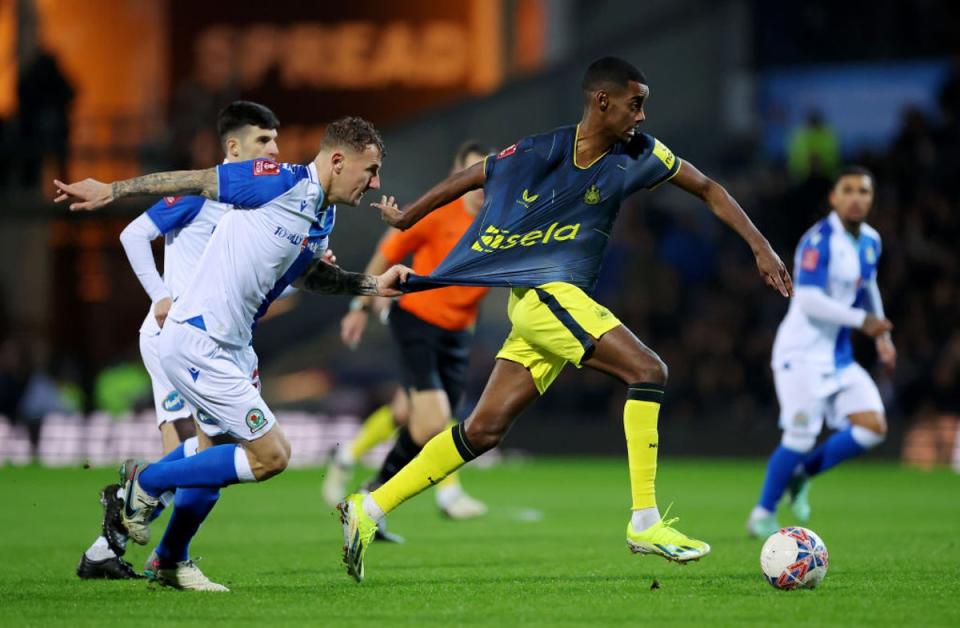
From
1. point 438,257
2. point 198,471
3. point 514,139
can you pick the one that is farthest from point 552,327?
point 514,139

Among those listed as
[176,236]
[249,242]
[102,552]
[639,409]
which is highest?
[249,242]

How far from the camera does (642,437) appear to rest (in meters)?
7.82

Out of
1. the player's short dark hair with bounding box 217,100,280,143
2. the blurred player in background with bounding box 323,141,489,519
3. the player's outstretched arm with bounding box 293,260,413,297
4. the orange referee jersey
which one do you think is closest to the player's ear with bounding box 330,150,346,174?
the player's outstretched arm with bounding box 293,260,413,297

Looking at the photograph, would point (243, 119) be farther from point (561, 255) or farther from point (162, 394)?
point (561, 255)

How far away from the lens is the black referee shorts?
11258 millimetres

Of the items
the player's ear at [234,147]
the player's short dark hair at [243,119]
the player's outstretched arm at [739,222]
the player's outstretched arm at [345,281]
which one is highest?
the player's short dark hair at [243,119]

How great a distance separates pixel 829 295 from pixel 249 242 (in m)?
4.85

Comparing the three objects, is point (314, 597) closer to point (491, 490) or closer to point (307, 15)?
point (491, 490)

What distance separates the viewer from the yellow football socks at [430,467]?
7.91m

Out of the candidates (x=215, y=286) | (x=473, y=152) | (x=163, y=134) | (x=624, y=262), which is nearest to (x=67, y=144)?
(x=163, y=134)

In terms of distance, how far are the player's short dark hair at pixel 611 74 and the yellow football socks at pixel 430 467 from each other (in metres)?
1.79

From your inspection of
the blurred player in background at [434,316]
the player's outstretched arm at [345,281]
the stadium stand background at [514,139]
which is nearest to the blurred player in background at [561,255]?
the player's outstretched arm at [345,281]

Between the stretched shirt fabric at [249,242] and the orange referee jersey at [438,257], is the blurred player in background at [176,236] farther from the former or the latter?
the orange referee jersey at [438,257]

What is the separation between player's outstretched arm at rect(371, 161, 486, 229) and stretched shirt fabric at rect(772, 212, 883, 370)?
11.4 feet
